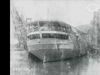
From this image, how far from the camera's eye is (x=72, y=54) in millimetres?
3570

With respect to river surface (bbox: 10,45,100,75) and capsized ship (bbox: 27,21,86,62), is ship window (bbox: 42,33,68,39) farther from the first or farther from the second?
river surface (bbox: 10,45,100,75)

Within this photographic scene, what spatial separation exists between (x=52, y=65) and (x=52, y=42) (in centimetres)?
25

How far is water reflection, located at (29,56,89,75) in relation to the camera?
3.55 m

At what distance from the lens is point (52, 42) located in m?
3.56

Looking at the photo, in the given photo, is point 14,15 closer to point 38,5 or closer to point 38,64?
point 38,5

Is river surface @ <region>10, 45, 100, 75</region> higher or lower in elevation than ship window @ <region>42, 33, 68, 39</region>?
lower

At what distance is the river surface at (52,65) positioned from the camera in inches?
140

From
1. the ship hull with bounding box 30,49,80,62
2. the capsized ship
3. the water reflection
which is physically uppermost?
the capsized ship

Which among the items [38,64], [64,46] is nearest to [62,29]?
[64,46]

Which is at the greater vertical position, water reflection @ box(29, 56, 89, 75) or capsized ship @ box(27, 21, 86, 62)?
capsized ship @ box(27, 21, 86, 62)

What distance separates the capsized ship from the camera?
11.7 feet

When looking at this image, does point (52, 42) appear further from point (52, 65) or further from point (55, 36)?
point (52, 65)

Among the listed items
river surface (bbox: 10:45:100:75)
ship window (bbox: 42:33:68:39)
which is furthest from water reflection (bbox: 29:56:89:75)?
ship window (bbox: 42:33:68:39)

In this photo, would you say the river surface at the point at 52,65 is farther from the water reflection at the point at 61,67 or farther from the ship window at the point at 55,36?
the ship window at the point at 55,36
